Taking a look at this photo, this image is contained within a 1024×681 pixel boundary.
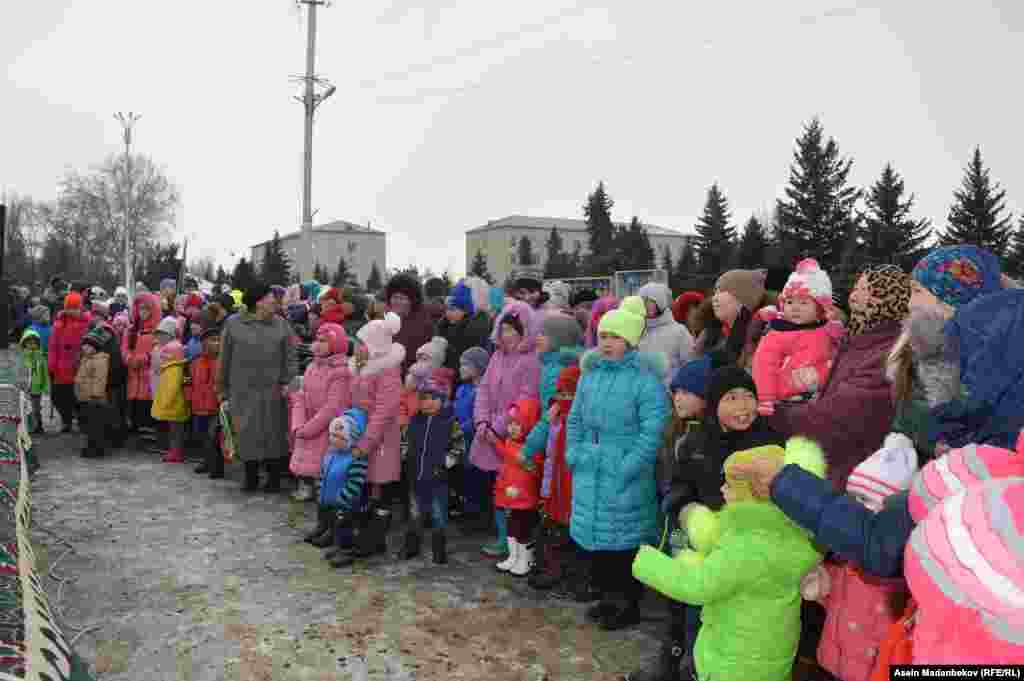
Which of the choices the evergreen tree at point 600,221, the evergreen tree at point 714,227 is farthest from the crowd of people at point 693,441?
the evergreen tree at point 600,221

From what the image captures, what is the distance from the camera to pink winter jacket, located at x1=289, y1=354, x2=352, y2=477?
20.1 feet

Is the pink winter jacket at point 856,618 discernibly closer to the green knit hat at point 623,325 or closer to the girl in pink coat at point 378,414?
the green knit hat at point 623,325

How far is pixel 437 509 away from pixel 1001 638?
4265 millimetres

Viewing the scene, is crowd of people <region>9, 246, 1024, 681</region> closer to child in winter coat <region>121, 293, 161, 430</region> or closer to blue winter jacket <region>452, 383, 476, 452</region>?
blue winter jacket <region>452, 383, 476, 452</region>

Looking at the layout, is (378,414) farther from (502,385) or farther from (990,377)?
(990,377)

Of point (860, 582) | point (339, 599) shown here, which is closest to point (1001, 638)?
point (860, 582)

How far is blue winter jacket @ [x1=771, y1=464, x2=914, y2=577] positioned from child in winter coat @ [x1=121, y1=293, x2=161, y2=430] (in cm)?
868

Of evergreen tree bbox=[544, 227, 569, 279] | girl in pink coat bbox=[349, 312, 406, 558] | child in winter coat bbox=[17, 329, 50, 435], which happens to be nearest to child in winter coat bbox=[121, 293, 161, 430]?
child in winter coat bbox=[17, 329, 50, 435]

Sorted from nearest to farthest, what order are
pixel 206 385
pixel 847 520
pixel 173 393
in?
pixel 847 520, pixel 206 385, pixel 173 393

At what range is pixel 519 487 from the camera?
4.92 m

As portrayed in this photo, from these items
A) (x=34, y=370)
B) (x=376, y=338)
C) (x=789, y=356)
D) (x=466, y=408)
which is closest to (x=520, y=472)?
(x=466, y=408)

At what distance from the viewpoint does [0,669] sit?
2.22 metres

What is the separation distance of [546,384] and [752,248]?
3709 centimetres

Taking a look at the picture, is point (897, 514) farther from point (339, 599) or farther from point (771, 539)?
point (339, 599)
